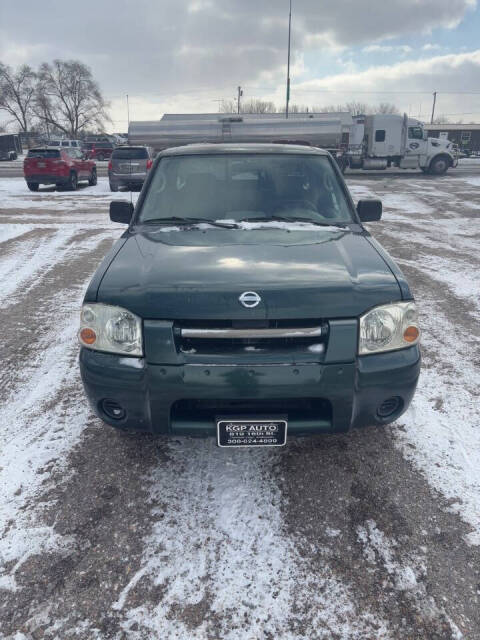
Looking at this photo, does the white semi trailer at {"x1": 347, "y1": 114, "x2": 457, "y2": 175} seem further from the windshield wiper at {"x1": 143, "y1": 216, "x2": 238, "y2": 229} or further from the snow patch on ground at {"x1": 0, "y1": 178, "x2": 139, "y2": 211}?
the windshield wiper at {"x1": 143, "y1": 216, "x2": 238, "y2": 229}

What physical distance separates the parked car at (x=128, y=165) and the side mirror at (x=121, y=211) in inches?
539

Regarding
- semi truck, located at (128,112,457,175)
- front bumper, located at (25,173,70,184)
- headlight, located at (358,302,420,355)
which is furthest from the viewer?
semi truck, located at (128,112,457,175)

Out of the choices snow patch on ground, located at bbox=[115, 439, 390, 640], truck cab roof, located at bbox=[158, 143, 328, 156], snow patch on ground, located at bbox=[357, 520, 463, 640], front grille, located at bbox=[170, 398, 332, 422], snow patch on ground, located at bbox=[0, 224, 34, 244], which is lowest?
snow patch on ground, located at bbox=[115, 439, 390, 640]

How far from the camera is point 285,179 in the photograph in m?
3.65

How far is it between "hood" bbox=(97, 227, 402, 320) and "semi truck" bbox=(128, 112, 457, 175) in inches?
937

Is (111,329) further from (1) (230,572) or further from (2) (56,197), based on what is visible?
(2) (56,197)

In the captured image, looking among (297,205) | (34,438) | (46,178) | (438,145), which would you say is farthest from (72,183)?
(438,145)

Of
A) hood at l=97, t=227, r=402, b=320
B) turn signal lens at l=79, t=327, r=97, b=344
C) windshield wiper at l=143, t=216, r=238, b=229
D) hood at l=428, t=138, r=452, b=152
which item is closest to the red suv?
windshield wiper at l=143, t=216, r=238, b=229

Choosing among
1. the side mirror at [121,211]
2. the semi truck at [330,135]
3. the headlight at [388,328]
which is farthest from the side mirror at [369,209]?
the semi truck at [330,135]

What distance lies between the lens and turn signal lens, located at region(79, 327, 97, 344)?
7.95 feet

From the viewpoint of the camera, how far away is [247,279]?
2361 millimetres

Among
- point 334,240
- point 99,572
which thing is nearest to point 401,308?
Answer: point 334,240

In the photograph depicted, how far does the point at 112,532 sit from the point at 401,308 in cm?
188

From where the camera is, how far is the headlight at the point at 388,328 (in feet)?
7.66
